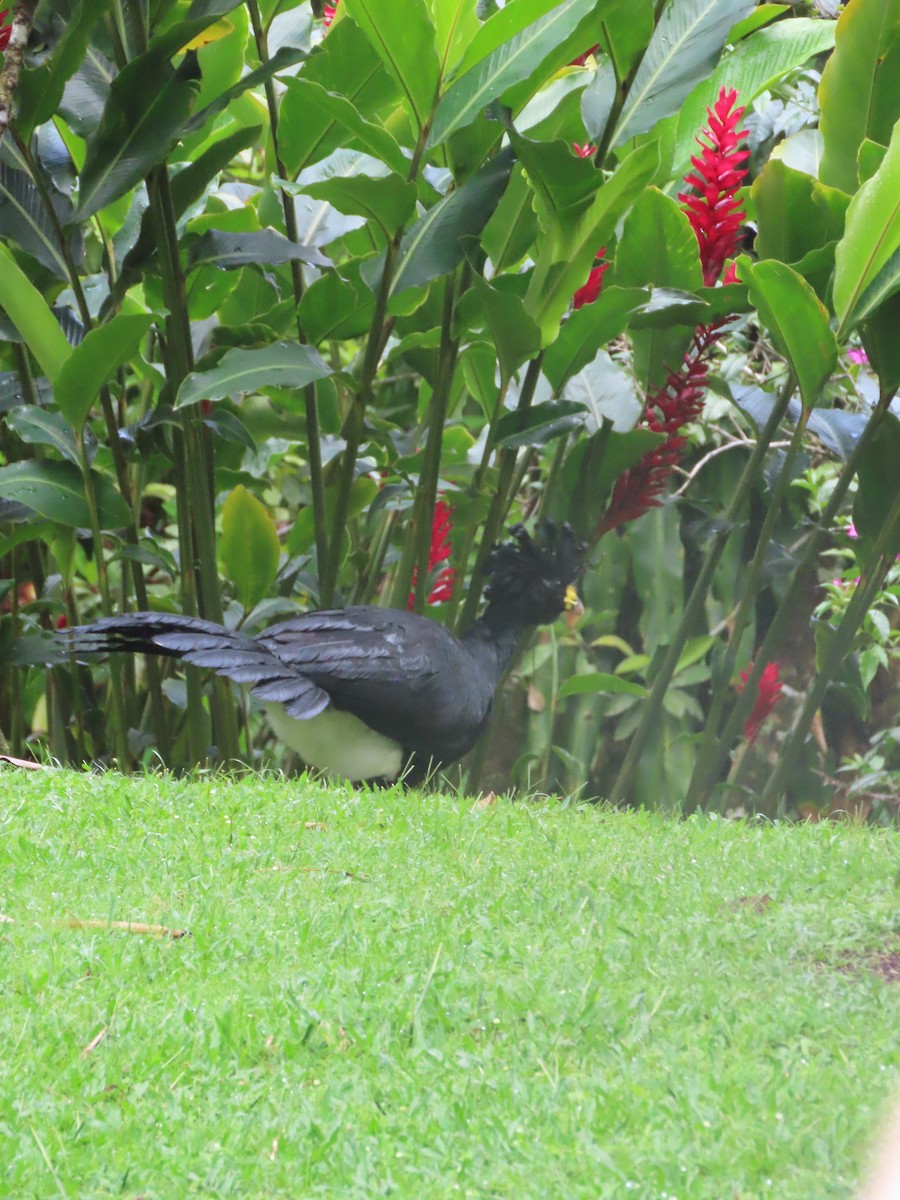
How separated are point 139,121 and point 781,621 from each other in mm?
2703

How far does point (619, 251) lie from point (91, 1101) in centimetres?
336

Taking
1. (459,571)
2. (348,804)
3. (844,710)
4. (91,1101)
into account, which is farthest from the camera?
(844,710)

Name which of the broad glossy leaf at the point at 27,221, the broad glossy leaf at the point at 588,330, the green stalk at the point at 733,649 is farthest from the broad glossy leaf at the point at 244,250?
the green stalk at the point at 733,649

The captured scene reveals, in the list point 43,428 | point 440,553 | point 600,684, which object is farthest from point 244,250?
point 600,684

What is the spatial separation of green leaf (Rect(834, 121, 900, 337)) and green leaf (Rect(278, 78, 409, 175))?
1.41 m

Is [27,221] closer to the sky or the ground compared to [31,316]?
closer to the sky

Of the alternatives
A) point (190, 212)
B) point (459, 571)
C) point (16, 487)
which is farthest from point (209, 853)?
point (190, 212)

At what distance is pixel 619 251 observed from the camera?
175 inches

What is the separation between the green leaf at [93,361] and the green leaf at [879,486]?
2.48m

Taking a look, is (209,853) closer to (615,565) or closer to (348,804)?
(348,804)

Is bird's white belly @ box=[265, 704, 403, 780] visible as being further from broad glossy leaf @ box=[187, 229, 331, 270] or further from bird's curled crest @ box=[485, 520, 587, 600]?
broad glossy leaf @ box=[187, 229, 331, 270]

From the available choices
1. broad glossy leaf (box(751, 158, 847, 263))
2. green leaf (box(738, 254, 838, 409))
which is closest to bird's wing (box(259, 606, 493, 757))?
green leaf (box(738, 254, 838, 409))

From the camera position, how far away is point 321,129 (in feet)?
14.1

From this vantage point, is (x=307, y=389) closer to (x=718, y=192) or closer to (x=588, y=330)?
(x=588, y=330)
